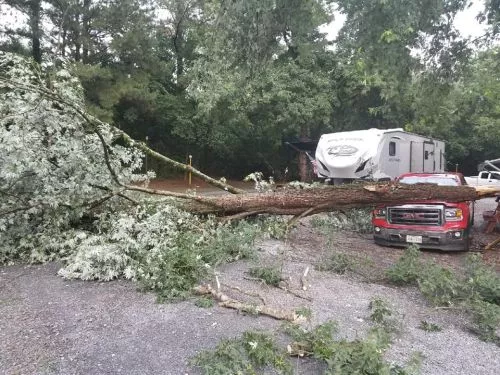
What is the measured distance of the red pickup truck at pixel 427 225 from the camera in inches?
302

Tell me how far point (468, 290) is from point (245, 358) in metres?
3.05

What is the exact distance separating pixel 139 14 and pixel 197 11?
5.35 meters

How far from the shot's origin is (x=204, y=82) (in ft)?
44.5

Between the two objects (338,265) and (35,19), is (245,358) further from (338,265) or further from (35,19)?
(35,19)

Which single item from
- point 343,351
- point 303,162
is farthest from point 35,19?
point 343,351

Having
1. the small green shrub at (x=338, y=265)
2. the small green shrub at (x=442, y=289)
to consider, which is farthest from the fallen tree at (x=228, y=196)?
the small green shrub at (x=442, y=289)

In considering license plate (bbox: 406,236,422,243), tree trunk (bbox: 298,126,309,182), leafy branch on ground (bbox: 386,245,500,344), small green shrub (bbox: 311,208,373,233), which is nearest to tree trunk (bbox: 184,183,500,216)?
license plate (bbox: 406,236,422,243)

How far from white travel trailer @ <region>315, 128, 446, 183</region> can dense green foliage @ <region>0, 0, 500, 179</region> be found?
56.9 inches

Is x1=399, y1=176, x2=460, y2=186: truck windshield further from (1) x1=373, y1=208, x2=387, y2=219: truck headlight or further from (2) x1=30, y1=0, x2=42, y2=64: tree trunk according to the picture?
(2) x1=30, y1=0, x2=42, y2=64: tree trunk

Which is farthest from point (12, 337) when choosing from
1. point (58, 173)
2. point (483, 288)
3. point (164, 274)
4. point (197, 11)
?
point (197, 11)

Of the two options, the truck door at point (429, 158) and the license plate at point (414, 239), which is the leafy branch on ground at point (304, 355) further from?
the truck door at point (429, 158)

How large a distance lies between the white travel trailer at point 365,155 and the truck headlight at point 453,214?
5409 mm

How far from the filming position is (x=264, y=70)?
980cm

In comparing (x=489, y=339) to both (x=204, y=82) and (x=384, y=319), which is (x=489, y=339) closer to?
(x=384, y=319)
